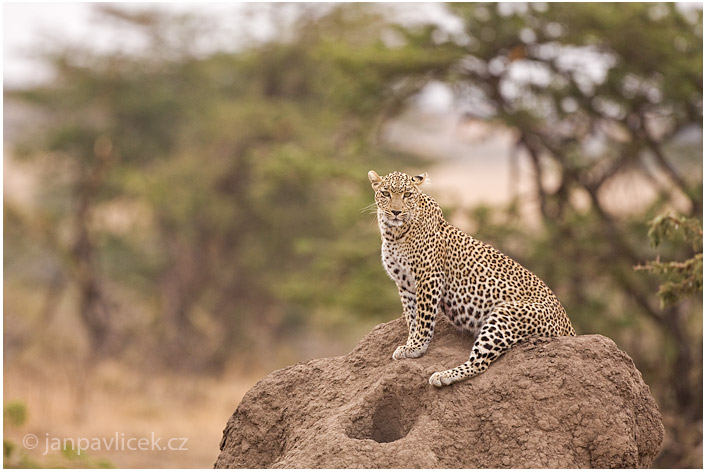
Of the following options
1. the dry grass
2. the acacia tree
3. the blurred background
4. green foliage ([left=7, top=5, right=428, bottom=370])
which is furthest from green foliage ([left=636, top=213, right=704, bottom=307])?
green foliage ([left=7, top=5, right=428, bottom=370])

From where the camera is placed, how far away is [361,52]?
60.0 feet

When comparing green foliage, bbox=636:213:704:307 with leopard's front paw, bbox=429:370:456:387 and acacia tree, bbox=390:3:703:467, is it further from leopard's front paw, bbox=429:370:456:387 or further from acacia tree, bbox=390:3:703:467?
acacia tree, bbox=390:3:703:467

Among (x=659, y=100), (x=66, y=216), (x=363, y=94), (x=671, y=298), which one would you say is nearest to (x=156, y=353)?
(x=66, y=216)

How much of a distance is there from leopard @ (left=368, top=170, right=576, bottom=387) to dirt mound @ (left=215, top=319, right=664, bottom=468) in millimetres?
164

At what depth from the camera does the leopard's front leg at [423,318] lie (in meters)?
6.89

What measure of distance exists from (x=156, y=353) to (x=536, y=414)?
2151 centimetres

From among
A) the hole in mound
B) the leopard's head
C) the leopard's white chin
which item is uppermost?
the leopard's head

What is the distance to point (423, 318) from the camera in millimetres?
6938

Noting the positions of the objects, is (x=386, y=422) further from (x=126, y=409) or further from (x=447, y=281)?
(x=126, y=409)

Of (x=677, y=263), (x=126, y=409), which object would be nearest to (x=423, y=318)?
(x=677, y=263)

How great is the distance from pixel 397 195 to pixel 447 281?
67 cm

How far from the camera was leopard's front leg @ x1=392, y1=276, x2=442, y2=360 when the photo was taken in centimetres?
689

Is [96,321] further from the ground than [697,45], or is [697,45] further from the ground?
[697,45]

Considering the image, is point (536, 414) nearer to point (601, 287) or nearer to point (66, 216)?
point (601, 287)
